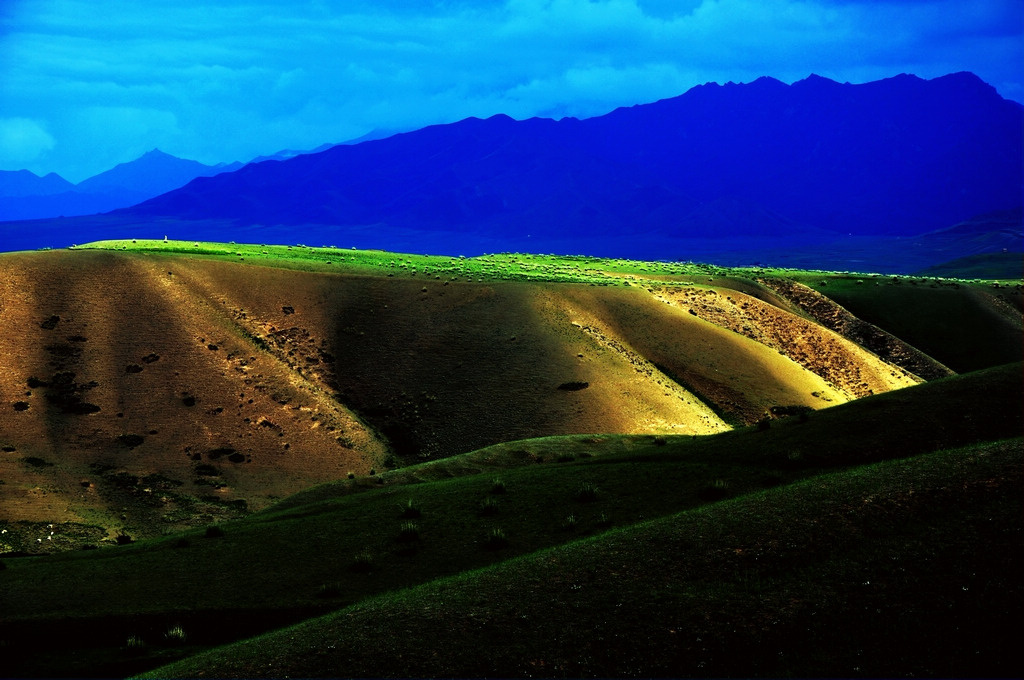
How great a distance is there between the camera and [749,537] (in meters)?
21.6

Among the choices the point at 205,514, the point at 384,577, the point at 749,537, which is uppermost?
the point at 749,537

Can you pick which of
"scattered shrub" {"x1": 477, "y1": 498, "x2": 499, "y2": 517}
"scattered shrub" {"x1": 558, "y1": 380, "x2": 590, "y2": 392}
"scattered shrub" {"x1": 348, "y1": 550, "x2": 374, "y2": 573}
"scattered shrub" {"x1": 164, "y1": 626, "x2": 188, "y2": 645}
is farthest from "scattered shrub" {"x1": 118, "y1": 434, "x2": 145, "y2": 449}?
"scattered shrub" {"x1": 164, "y1": 626, "x2": 188, "y2": 645}

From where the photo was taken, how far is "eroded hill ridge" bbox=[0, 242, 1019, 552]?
58875 millimetres

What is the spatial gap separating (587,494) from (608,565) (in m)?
8.90

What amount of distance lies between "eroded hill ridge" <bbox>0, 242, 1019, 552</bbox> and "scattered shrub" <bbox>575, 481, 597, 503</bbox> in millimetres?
26251

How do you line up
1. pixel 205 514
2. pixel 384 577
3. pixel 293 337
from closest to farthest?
pixel 384 577 < pixel 205 514 < pixel 293 337

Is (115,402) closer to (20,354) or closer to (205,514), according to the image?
(20,354)

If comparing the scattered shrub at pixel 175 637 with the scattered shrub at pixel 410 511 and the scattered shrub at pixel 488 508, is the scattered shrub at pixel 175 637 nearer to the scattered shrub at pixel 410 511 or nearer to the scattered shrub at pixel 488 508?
the scattered shrub at pixel 410 511

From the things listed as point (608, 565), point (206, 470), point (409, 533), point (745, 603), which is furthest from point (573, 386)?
point (745, 603)

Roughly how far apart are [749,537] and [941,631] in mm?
5265

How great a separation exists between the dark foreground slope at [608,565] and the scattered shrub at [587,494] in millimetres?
151

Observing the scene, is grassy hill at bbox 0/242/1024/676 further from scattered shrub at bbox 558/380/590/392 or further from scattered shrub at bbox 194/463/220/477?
scattered shrub at bbox 194/463/220/477

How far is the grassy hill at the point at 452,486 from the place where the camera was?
18.9 meters

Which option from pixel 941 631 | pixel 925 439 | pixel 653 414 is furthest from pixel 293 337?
pixel 941 631
